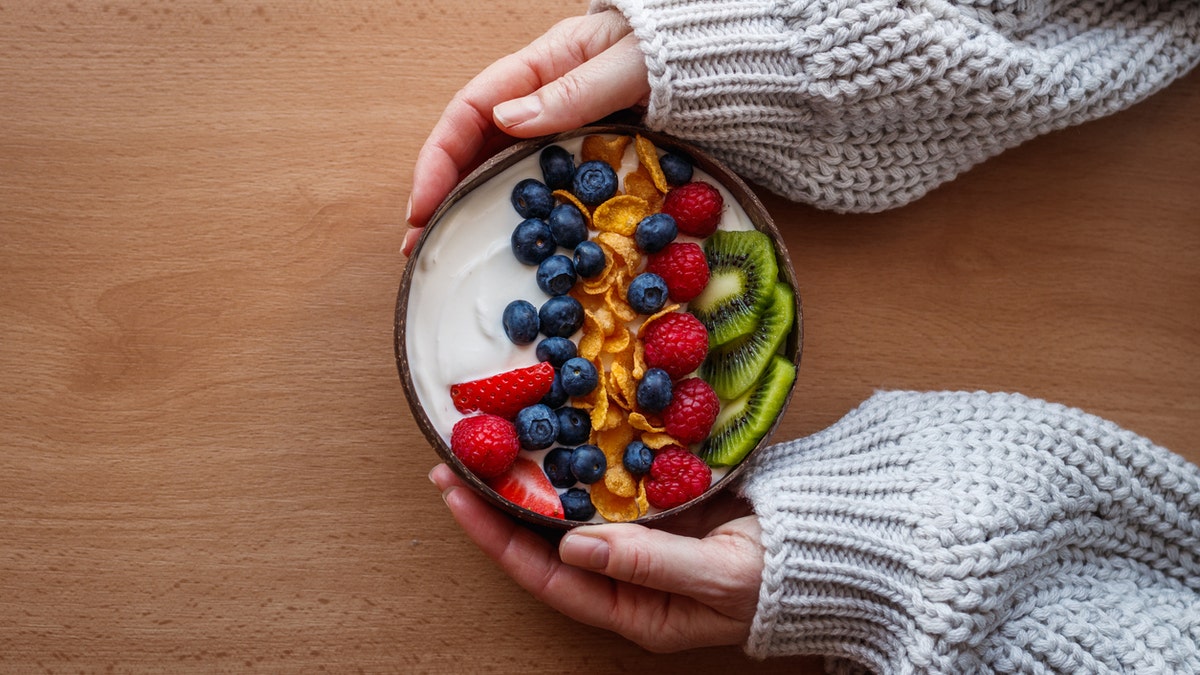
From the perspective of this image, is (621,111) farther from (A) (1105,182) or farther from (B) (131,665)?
(B) (131,665)

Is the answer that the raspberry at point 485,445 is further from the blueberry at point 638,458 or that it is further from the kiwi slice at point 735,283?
the kiwi slice at point 735,283

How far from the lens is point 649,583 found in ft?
3.54

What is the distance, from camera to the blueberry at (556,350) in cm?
109

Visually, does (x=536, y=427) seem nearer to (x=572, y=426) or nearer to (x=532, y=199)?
(x=572, y=426)

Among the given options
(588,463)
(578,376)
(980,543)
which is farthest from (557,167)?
(980,543)

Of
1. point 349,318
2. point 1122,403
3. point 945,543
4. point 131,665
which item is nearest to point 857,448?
point 945,543

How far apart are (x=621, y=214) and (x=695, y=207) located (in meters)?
0.10

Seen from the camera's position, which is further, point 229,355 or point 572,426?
point 229,355

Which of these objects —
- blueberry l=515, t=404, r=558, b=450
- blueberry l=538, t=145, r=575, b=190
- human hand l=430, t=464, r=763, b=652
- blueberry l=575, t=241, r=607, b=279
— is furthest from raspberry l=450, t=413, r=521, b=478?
blueberry l=538, t=145, r=575, b=190

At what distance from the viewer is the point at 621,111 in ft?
4.08

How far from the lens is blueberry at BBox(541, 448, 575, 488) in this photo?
110cm

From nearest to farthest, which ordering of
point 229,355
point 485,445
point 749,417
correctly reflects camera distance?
point 485,445
point 749,417
point 229,355

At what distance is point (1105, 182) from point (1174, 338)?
27 cm

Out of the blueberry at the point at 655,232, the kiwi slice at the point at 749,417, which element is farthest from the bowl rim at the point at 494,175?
the blueberry at the point at 655,232
